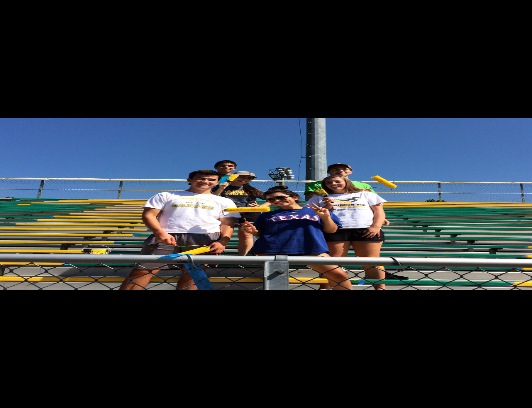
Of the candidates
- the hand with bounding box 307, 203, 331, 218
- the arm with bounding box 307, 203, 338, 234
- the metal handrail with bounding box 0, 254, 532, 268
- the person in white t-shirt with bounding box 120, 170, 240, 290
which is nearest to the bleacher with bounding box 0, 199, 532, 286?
the person in white t-shirt with bounding box 120, 170, 240, 290

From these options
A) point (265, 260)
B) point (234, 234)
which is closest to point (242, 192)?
point (234, 234)

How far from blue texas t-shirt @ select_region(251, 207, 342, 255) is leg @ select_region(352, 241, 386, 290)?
398mm

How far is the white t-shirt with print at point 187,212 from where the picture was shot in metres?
2.30

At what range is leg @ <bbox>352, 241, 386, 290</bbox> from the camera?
7.78ft

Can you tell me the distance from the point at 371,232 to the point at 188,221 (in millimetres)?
1456

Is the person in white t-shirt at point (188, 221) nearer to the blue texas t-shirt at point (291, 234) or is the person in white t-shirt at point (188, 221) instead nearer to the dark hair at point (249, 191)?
the blue texas t-shirt at point (291, 234)

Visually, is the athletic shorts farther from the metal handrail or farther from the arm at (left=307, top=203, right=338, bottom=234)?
the arm at (left=307, top=203, right=338, bottom=234)

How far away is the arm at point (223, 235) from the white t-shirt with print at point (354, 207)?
78 centimetres

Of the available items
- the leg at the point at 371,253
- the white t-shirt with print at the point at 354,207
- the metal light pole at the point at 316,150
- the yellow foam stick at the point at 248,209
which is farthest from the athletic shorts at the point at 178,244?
the metal light pole at the point at 316,150
